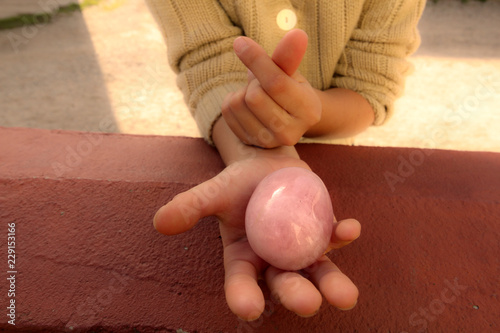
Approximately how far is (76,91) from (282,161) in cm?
327

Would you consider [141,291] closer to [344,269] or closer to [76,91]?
[344,269]

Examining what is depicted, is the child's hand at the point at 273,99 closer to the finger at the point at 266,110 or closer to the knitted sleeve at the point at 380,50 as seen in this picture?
the finger at the point at 266,110

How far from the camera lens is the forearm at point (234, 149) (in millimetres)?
1183

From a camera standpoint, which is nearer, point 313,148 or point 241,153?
point 241,153

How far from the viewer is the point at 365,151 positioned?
149 cm

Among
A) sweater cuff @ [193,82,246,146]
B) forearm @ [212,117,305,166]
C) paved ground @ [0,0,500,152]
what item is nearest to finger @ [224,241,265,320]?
forearm @ [212,117,305,166]

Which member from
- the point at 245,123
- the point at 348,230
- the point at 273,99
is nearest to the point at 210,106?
the point at 245,123

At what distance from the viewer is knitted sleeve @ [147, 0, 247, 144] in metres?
1.40

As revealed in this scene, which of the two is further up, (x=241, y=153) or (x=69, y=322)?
(x=241, y=153)

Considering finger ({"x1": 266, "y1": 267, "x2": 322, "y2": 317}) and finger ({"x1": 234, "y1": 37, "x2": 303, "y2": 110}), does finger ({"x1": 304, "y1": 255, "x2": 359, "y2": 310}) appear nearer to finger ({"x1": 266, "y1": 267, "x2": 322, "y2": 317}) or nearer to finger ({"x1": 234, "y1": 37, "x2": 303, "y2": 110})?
finger ({"x1": 266, "y1": 267, "x2": 322, "y2": 317})

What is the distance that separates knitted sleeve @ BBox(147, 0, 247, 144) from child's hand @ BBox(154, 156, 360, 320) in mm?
371

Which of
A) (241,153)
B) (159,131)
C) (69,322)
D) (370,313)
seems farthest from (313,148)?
(159,131)

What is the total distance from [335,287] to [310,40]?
3.33 ft

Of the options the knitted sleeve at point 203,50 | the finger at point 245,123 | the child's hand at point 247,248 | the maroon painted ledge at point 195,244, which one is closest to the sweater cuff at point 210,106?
the knitted sleeve at point 203,50
